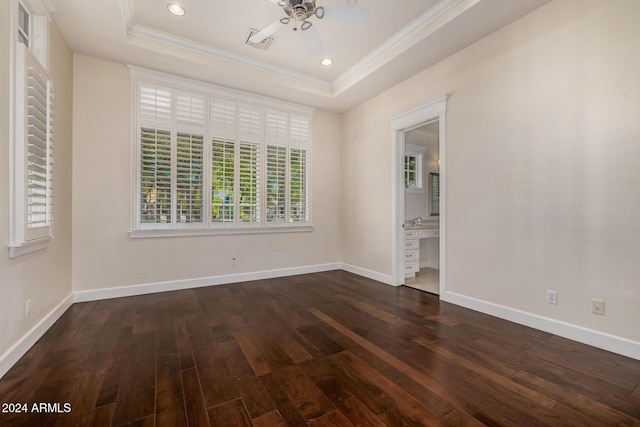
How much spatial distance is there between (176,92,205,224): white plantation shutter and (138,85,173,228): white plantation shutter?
0.11 metres

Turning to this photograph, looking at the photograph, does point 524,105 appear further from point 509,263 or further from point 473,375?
point 473,375

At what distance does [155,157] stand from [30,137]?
1618 mm

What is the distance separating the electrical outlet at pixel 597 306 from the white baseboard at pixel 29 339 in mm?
4403

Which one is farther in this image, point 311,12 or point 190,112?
point 190,112

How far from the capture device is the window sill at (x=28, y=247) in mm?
2064

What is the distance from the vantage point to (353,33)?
3371mm

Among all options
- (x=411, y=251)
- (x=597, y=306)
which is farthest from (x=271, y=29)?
(x=411, y=251)

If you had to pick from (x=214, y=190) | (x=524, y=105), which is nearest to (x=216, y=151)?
(x=214, y=190)

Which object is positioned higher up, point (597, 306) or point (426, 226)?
point (426, 226)

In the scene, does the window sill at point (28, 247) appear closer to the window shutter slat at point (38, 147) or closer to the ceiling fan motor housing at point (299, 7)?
the window shutter slat at point (38, 147)

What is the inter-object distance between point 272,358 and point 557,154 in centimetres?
301

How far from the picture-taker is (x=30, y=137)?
2.24 metres

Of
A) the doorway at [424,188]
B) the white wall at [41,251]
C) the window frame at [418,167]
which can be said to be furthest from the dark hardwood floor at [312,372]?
the window frame at [418,167]

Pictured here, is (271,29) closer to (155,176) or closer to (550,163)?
(155,176)
